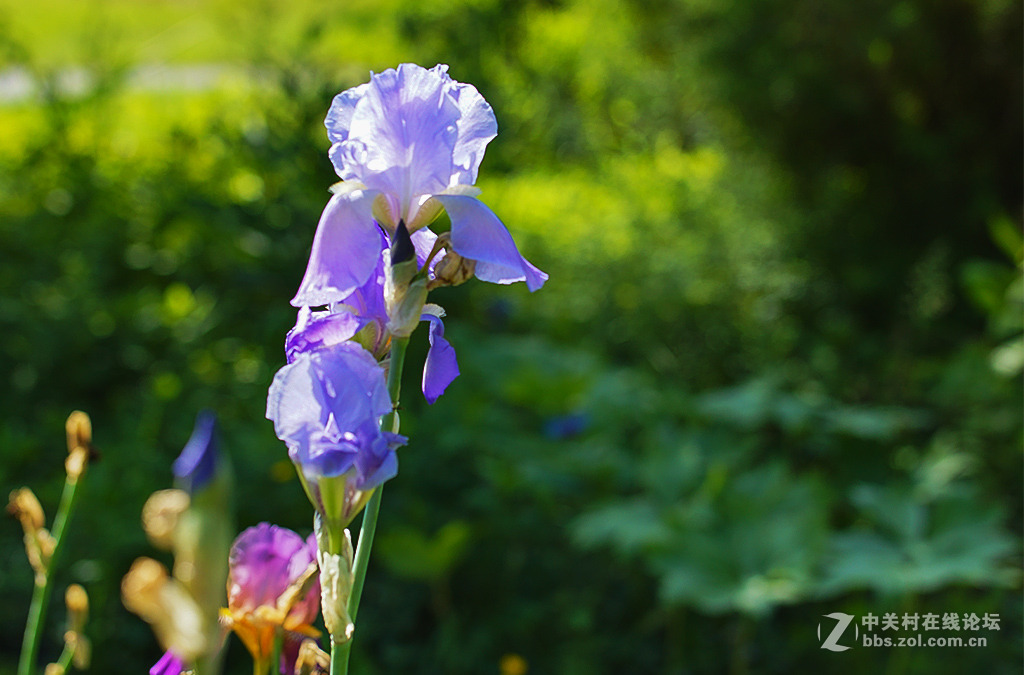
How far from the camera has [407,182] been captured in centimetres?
51

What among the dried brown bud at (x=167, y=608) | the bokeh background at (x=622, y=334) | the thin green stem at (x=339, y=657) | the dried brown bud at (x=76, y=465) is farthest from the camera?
the bokeh background at (x=622, y=334)

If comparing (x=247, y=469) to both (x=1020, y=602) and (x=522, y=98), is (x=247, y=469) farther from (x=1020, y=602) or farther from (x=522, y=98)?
(x=1020, y=602)

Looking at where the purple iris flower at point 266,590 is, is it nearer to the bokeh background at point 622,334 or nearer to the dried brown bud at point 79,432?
the dried brown bud at point 79,432

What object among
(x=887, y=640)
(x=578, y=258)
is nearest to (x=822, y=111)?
(x=578, y=258)

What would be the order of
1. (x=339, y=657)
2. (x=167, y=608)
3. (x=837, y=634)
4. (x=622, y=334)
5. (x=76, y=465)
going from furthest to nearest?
(x=622, y=334) < (x=837, y=634) < (x=76, y=465) < (x=339, y=657) < (x=167, y=608)

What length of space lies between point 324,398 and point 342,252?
0.08 meters

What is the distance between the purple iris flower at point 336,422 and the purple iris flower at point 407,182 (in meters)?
0.04

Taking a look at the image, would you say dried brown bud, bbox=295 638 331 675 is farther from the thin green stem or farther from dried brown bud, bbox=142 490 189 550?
dried brown bud, bbox=142 490 189 550

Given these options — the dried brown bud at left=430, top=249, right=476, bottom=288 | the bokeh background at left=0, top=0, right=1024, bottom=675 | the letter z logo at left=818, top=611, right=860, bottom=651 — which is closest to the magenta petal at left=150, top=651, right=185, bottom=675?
the dried brown bud at left=430, top=249, right=476, bottom=288

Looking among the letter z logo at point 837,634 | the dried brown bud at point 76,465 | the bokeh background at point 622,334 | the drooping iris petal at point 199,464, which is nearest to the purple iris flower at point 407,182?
the drooping iris petal at point 199,464

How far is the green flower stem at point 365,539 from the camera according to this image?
45cm

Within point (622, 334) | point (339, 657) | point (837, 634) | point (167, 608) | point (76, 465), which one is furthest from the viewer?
point (622, 334)

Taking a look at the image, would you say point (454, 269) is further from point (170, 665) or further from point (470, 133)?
point (170, 665)

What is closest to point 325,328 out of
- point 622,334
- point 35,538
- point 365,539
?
point 365,539
